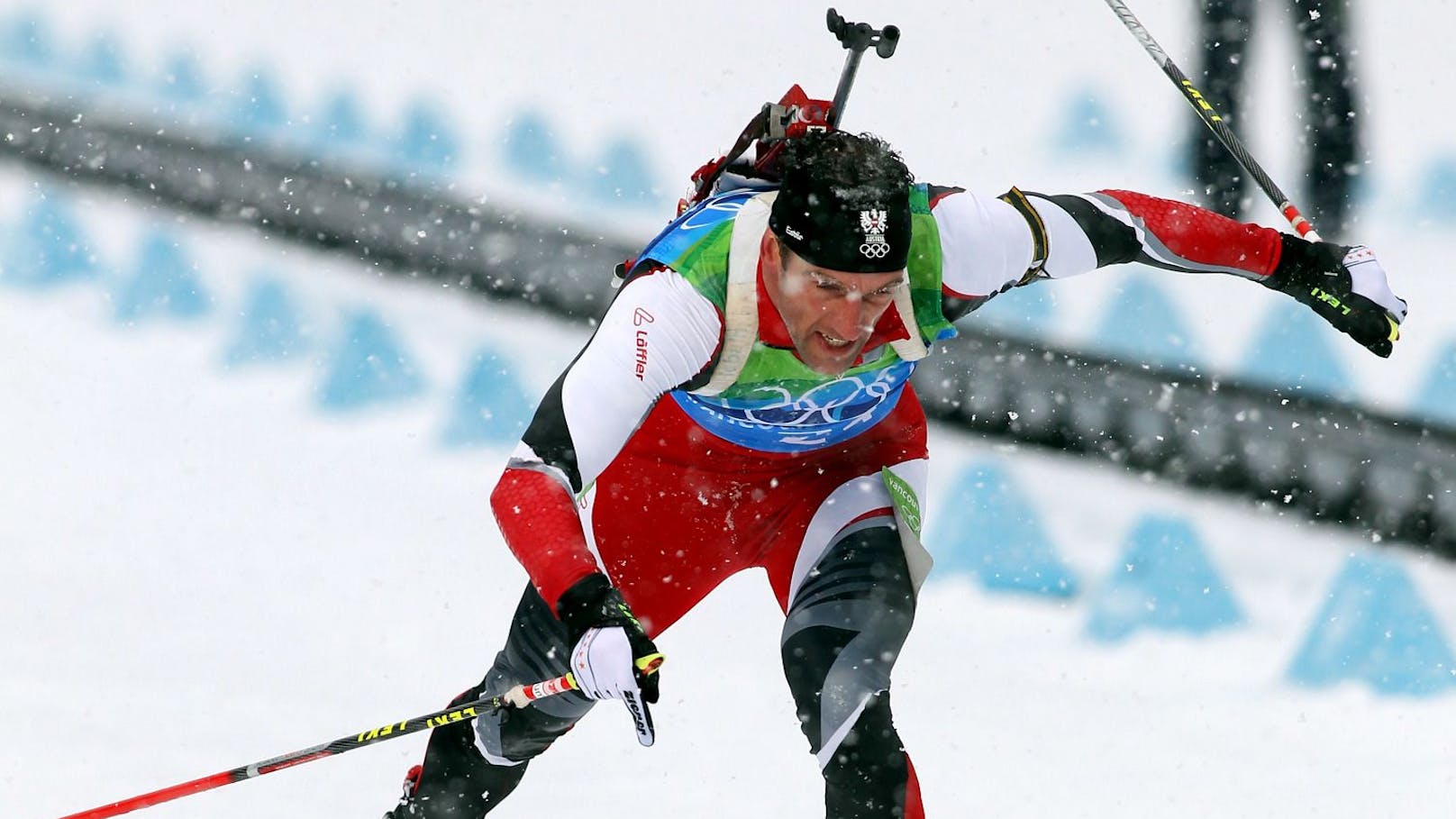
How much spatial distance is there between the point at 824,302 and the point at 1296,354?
3.18 metres

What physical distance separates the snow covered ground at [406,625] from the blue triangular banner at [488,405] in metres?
0.05

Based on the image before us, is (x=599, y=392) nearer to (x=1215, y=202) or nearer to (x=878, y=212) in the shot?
(x=878, y=212)

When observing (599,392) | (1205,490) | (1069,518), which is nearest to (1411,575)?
(1205,490)

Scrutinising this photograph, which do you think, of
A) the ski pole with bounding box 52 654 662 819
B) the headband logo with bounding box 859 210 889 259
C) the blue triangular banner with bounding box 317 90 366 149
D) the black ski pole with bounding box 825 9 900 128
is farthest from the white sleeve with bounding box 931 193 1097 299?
the blue triangular banner with bounding box 317 90 366 149

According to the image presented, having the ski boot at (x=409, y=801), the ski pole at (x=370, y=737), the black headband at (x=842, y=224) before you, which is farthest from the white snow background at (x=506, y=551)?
the black headband at (x=842, y=224)

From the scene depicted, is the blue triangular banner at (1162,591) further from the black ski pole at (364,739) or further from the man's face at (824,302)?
the black ski pole at (364,739)

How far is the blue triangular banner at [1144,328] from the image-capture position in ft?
18.8

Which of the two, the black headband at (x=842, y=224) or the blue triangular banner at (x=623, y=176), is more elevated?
the blue triangular banner at (x=623, y=176)

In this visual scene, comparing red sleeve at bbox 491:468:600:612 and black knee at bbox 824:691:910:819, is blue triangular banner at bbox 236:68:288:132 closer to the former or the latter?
red sleeve at bbox 491:468:600:612

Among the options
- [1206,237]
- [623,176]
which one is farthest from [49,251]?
[1206,237]

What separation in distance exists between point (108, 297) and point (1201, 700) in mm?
3938

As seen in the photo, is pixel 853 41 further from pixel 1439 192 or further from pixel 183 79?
pixel 183 79

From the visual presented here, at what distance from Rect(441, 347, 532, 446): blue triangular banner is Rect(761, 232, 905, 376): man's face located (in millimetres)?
2889

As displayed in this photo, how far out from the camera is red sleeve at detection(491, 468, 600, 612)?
2.72 m
